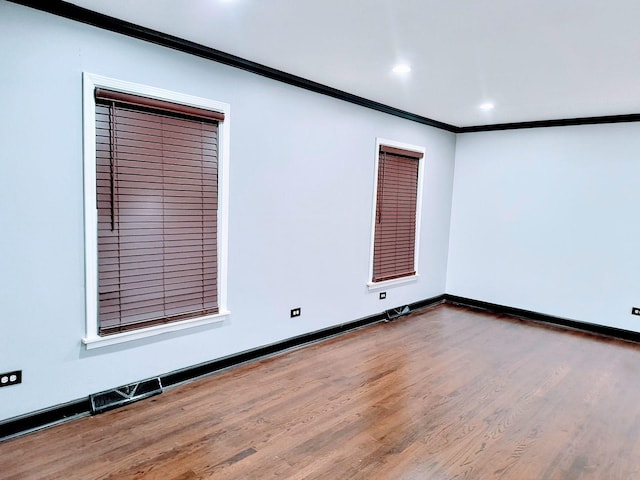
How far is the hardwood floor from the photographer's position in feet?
7.64

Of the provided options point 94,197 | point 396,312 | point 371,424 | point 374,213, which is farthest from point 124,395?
point 396,312

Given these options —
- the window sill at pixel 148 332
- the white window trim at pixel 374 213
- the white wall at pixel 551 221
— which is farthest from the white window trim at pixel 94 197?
the white wall at pixel 551 221

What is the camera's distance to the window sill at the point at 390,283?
498 cm

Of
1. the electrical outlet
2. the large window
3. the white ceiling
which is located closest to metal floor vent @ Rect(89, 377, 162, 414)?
the electrical outlet

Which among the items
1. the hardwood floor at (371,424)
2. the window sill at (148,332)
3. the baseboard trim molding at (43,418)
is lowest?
the hardwood floor at (371,424)

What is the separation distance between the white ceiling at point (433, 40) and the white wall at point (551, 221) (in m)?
1.03

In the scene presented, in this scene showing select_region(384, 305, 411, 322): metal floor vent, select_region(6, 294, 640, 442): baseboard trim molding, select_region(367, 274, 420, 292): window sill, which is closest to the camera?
select_region(6, 294, 640, 442): baseboard trim molding

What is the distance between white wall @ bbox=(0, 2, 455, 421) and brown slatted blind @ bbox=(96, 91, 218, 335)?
0.16 metres

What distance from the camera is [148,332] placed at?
119 inches

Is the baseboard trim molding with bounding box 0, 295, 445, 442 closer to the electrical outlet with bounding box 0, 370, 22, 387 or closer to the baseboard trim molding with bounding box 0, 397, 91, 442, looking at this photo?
the baseboard trim molding with bounding box 0, 397, 91, 442

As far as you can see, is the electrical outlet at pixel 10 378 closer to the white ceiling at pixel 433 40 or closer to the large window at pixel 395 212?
the white ceiling at pixel 433 40

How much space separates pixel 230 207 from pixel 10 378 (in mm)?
1828

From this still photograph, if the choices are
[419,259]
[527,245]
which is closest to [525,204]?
[527,245]

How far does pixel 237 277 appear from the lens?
3.57 meters
